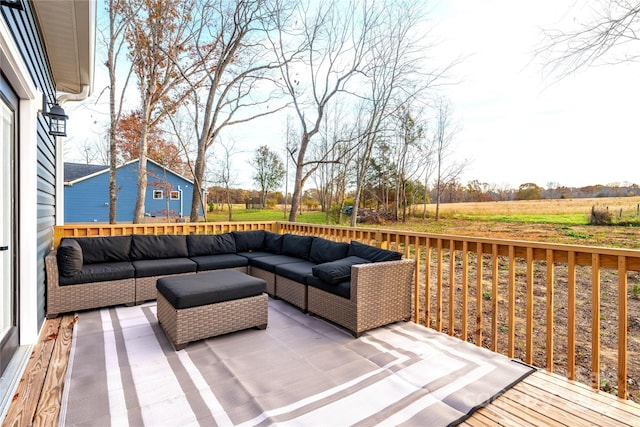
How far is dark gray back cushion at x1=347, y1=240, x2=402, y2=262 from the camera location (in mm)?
3375

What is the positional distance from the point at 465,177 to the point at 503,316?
19.2 feet

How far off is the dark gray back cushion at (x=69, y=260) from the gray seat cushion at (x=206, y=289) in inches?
45.0

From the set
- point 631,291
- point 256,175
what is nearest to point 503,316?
point 631,291

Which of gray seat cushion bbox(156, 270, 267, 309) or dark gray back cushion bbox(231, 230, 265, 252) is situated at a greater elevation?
A: dark gray back cushion bbox(231, 230, 265, 252)

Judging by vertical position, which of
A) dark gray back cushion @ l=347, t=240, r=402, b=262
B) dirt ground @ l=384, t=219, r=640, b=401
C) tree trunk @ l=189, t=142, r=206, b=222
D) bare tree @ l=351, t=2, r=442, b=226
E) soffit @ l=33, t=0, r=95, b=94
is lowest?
dirt ground @ l=384, t=219, r=640, b=401

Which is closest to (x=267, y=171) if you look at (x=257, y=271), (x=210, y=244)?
(x=210, y=244)

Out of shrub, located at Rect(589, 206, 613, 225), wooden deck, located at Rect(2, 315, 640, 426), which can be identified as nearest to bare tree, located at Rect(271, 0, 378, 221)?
shrub, located at Rect(589, 206, 613, 225)

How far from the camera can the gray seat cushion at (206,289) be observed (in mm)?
2775

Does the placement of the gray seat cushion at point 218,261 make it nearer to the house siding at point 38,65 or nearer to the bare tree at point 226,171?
the house siding at point 38,65

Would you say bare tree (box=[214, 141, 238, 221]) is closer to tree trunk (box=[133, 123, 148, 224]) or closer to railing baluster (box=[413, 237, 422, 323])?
tree trunk (box=[133, 123, 148, 224])

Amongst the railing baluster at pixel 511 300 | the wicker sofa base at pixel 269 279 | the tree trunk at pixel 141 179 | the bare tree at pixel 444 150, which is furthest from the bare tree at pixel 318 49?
the railing baluster at pixel 511 300

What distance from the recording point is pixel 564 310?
174 inches

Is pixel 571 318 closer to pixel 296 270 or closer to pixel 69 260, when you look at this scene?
pixel 296 270

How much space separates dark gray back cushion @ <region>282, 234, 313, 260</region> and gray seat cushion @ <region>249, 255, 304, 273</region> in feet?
0.28
